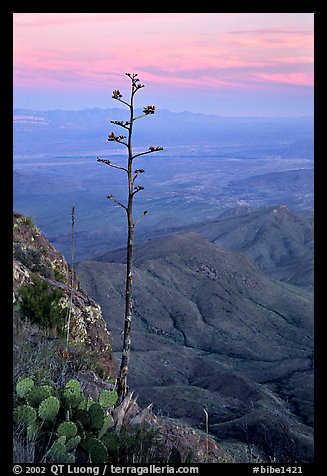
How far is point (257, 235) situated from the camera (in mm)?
103938

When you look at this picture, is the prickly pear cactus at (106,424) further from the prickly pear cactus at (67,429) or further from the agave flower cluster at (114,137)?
the agave flower cluster at (114,137)

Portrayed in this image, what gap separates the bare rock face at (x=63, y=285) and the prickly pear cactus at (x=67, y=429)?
6.36 m

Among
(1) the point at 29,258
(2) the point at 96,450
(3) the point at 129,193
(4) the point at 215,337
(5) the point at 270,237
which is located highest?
(3) the point at 129,193

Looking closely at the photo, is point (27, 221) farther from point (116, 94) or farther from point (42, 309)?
point (116, 94)

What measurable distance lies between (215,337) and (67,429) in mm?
47560

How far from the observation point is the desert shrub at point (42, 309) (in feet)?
33.2

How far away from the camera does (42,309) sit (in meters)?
10.3

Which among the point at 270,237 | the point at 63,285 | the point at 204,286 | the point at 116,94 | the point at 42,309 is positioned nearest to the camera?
the point at 116,94

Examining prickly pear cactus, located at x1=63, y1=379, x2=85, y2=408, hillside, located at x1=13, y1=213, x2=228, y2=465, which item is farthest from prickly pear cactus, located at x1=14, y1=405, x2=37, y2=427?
prickly pear cactus, located at x1=63, y1=379, x2=85, y2=408

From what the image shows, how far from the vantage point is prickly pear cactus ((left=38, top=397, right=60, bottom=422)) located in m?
5.20

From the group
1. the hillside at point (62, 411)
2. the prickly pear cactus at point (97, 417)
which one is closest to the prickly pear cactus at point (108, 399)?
the hillside at point (62, 411)
